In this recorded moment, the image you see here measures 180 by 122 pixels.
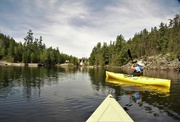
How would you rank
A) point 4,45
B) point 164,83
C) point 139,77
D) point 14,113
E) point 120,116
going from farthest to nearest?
1. point 4,45
2. point 139,77
3. point 164,83
4. point 14,113
5. point 120,116

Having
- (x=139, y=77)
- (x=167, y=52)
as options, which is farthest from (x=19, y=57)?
(x=139, y=77)

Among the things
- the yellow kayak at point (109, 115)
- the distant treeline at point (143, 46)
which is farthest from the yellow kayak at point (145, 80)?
the distant treeline at point (143, 46)

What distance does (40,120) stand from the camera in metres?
11.4

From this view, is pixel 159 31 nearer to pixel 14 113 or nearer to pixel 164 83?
pixel 164 83

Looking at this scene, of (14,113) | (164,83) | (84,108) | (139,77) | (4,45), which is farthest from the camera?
(4,45)

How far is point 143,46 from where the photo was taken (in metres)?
132

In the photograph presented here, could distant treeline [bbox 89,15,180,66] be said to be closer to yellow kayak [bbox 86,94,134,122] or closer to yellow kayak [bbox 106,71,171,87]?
yellow kayak [bbox 106,71,171,87]

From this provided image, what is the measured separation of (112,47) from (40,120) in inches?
4998

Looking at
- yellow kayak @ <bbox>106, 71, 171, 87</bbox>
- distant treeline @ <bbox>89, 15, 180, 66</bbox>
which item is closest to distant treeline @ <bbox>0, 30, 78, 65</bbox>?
distant treeline @ <bbox>89, 15, 180, 66</bbox>

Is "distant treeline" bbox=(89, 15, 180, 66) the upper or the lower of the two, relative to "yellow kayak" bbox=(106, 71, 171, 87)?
upper

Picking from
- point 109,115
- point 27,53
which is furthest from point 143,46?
point 109,115

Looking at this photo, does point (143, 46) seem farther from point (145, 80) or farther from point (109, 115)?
point (109, 115)

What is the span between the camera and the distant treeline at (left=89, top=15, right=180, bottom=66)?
117706 millimetres

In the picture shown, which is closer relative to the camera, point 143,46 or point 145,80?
point 145,80
